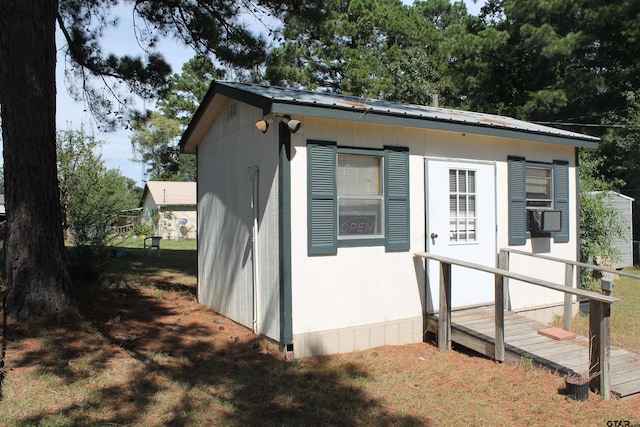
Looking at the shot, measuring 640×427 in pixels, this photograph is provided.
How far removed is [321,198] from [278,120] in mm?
988

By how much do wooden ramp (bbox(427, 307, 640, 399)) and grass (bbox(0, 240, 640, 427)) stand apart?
0.49 feet

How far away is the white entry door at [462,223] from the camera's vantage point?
6.33m

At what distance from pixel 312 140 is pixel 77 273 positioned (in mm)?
4988

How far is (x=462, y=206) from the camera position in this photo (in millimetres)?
6637

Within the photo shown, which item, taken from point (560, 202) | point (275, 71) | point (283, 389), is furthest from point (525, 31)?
point (283, 389)

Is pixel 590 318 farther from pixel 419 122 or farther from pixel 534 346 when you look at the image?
pixel 419 122

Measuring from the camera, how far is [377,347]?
5.84m

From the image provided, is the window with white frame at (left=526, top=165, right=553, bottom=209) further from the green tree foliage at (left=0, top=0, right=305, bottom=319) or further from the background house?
the background house

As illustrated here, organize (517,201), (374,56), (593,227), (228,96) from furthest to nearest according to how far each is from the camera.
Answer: (374,56)
(593,227)
(517,201)
(228,96)

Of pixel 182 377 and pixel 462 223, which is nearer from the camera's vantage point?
pixel 182 377

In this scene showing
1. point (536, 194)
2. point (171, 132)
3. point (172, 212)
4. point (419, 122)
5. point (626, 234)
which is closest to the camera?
point (419, 122)

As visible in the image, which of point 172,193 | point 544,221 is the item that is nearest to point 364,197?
point 544,221

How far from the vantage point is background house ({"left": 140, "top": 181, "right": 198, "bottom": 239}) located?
30.4m

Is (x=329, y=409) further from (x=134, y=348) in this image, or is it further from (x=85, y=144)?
(x=85, y=144)
